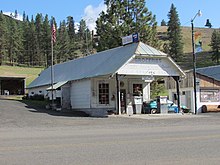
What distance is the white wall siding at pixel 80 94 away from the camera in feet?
109

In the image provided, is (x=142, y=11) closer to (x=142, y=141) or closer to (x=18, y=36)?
(x=142, y=141)

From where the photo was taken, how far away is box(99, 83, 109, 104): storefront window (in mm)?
33531

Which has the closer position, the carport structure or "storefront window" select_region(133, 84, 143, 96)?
"storefront window" select_region(133, 84, 143, 96)

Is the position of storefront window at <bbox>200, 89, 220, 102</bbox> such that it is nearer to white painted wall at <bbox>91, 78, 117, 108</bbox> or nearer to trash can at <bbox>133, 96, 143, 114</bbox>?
trash can at <bbox>133, 96, 143, 114</bbox>

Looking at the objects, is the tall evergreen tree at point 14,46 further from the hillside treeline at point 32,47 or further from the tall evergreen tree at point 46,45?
the tall evergreen tree at point 46,45

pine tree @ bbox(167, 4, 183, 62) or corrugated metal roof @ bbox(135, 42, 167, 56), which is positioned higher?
pine tree @ bbox(167, 4, 183, 62)

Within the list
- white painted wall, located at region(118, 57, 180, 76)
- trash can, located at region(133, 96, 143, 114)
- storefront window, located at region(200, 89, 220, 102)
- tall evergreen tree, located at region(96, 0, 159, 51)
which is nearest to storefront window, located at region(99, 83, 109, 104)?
trash can, located at region(133, 96, 143, 114)

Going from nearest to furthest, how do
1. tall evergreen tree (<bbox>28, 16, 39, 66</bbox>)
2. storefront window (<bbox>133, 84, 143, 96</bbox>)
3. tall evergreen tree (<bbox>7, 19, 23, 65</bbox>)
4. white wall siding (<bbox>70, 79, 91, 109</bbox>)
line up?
white wall siding (<bbox>70, 79, 91, 109</bbox>)
storefront window (<bbox>133, 84, 143, 96</bbox>)
tall evergreen tree (<bbox>7, 19, 23, 65</bbox>)
tall evergreen tree (<bbox>28, 16, 39, 66</bbox>)

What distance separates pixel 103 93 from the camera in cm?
3366

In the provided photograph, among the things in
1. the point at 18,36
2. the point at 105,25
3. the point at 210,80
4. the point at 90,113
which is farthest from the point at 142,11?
the point at 18,36

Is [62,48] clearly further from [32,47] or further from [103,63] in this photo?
[103,63]

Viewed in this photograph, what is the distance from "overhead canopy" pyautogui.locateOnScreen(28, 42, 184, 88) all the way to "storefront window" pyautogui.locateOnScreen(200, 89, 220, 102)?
25.6 feet

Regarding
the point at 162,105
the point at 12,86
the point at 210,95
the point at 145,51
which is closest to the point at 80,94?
the point at 145,51

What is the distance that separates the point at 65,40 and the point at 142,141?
120 m
